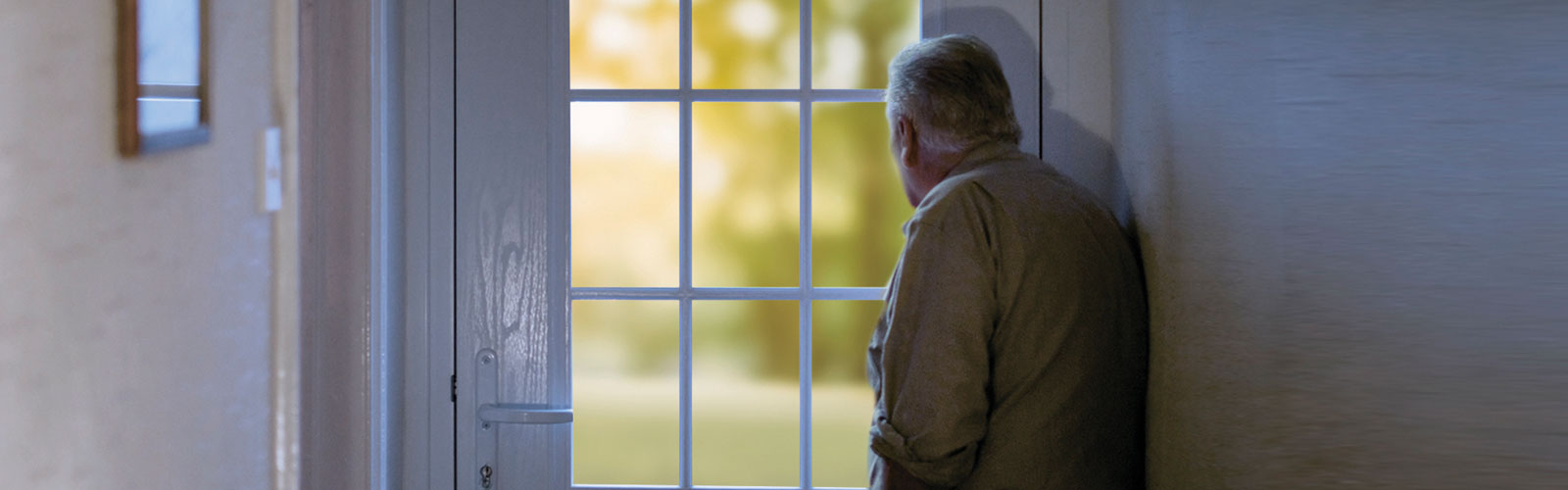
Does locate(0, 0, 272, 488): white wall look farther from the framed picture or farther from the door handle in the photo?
the door handle

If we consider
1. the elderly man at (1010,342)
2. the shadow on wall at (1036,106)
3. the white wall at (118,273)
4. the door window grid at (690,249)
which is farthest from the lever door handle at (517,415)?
the shadow on wall at (1036,106)

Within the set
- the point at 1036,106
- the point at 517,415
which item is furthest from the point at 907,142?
the point at 517,415

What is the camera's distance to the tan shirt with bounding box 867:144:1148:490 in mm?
1363

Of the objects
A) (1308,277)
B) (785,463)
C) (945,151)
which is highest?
(945,151)

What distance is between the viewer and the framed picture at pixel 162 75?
1.04 meters

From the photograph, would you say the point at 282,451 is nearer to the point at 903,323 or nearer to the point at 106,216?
the point at 106,216

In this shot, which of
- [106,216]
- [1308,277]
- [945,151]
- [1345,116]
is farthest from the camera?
[945,151]

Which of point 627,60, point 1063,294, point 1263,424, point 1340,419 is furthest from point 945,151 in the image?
point 1340,419

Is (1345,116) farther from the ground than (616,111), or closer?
closer

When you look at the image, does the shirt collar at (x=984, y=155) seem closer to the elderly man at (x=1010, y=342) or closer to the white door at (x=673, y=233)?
the elderly man at (x=1010, y=342)

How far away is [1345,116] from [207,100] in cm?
111

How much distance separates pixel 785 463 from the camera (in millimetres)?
1886

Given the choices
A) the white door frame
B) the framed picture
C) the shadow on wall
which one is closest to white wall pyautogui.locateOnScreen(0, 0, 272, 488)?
the framed picture

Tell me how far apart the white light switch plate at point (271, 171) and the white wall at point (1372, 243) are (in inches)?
42.9
